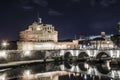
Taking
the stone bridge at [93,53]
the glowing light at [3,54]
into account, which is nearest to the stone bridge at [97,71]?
the stone bridge at [93,53]

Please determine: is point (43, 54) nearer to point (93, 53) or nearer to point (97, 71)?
point (93, 53)

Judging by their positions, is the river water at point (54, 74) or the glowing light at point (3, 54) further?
the glowing light at point (3, 54)

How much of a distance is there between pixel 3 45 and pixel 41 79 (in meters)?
63.7

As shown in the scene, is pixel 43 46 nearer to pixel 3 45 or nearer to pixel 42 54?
pixel 42 54

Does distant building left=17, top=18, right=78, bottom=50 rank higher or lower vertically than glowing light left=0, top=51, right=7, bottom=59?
higher

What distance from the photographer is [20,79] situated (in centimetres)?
4844

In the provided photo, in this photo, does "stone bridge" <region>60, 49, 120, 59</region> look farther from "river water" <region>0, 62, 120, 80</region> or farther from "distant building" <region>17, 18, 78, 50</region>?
"river water" <region>0, 62, 120, 80</region>

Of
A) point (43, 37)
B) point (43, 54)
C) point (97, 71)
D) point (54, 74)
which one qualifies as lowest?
point (54, 74)

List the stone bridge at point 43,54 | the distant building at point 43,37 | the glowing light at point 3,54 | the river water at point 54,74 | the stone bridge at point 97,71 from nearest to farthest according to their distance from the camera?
the river water at point 54,74, the stone bridge at point 97,71, the glowing light at point 3,54, the stone bridge at point 43,54, the distant building at point 43,37

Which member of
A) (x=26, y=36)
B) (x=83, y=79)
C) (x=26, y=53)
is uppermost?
(x=26, y=36)

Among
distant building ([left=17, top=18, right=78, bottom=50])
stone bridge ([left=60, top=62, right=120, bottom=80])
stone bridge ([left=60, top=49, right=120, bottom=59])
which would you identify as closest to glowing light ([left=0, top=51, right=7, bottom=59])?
stone bridge ([left=60, top=62, right=120, bottom=80])

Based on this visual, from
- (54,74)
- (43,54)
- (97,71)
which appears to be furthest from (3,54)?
(97,71)

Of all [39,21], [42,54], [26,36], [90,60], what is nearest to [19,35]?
[26,36]

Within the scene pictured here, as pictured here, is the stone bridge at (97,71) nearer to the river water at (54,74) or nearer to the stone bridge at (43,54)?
the river water at (54,74)
